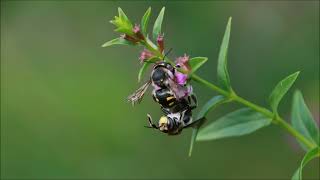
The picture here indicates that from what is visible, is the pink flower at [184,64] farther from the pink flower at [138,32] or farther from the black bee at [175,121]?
the black bee at [175,121]

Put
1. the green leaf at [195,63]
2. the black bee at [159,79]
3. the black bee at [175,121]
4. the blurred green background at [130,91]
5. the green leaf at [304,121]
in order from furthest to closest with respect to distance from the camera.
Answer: the blurred green background at [130,91], the green leaf at [304,121], the black bee at [175,121], the black bee at [159,79], the green leaf at [195,63]

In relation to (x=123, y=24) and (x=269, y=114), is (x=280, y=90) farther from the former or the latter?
(x=123, y=24)

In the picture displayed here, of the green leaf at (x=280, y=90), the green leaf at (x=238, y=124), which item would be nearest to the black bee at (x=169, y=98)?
the green leaf at (x=238, y=124)

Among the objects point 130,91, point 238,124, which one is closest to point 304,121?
point 238,124

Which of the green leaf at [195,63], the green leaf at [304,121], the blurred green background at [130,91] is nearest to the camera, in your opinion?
the green leaf at [195,63]

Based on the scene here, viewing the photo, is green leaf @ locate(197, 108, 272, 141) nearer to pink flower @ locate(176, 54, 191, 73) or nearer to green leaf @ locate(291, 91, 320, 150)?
green leaf @ locate(291, 91, 320, 150)

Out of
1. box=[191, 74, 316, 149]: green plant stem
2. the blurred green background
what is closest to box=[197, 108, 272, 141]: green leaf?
box=[191, 74, 316, 149]: green plant stem

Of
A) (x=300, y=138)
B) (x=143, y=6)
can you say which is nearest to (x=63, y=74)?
(x=143, y=6)
